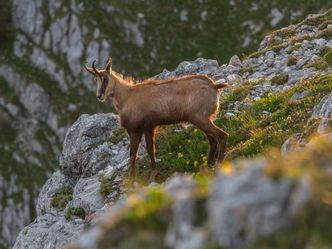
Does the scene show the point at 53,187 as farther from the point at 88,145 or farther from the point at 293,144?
the point at 293,144

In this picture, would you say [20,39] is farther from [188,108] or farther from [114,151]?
[188,108]

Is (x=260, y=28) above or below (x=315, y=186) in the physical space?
below

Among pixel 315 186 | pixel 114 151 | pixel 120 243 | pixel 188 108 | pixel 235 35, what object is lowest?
pixel 235 35

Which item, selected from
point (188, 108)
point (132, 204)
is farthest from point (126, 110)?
point (132, 204)

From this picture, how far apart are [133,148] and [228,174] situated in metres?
12.1

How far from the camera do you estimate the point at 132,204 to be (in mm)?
6723

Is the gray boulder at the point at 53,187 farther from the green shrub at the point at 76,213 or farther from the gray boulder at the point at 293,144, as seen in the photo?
the gray boulder at the point at 293,144

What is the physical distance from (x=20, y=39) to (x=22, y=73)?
15.7ft

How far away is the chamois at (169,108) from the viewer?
1722 cm

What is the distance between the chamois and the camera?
17.2m

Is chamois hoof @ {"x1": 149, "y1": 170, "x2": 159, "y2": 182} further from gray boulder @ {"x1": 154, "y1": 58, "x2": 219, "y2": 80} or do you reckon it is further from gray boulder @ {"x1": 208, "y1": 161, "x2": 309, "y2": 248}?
gray boulder @ {"x1": 154, "y1": 58, "x2": 219, "y2": 80}

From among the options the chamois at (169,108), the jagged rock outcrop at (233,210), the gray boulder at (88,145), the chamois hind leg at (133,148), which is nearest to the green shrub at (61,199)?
the gray boulder at (88,145)

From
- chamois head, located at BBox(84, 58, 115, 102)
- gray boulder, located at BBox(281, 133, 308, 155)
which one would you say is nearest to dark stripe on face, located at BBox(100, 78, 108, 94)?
chamois head, located at BBox(84, 58, 115, 102)

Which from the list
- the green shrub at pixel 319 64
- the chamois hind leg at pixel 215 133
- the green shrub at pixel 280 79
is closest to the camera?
the chamois hind leg at pixel 215 133
